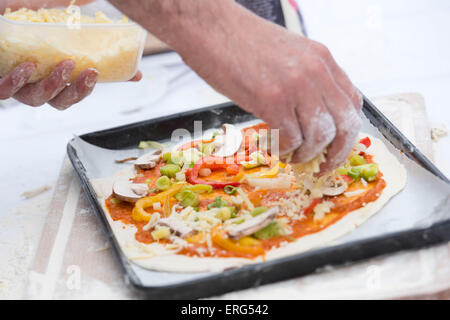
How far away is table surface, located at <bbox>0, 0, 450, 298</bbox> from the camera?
323 cm

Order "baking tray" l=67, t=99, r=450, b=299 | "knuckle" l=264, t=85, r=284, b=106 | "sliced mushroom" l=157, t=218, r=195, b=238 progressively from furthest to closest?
1. "sliced mushroom" l=157, t=218, r=195, b=238
2. "baking tray" l=67, t=99, r=450, b=299
3. "knuckle" l=264, t=85, r=284, b=106

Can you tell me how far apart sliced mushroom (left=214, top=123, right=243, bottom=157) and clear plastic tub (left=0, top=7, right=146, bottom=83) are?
0.65 m

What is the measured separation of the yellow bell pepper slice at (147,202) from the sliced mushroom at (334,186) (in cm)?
64

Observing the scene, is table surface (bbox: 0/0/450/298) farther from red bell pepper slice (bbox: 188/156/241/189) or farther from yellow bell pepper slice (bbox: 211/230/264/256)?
yellow bell pepper slice (bbox: 211/230/264/256)

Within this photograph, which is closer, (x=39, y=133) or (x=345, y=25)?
(x=39, y=133)

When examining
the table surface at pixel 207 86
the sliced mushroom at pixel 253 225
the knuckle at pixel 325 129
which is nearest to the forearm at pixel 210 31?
the knuckle at pixel 325 129

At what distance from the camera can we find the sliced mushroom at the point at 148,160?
276cm

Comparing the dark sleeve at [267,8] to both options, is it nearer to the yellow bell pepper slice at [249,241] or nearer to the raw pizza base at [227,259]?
the raw pizza base at [227,259]

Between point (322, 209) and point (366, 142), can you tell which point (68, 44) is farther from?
point (366, 142)

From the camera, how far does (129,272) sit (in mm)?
1971

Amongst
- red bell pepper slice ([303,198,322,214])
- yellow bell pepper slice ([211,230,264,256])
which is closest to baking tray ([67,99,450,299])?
yellow bell pepper slice ([211,230,264,256])
